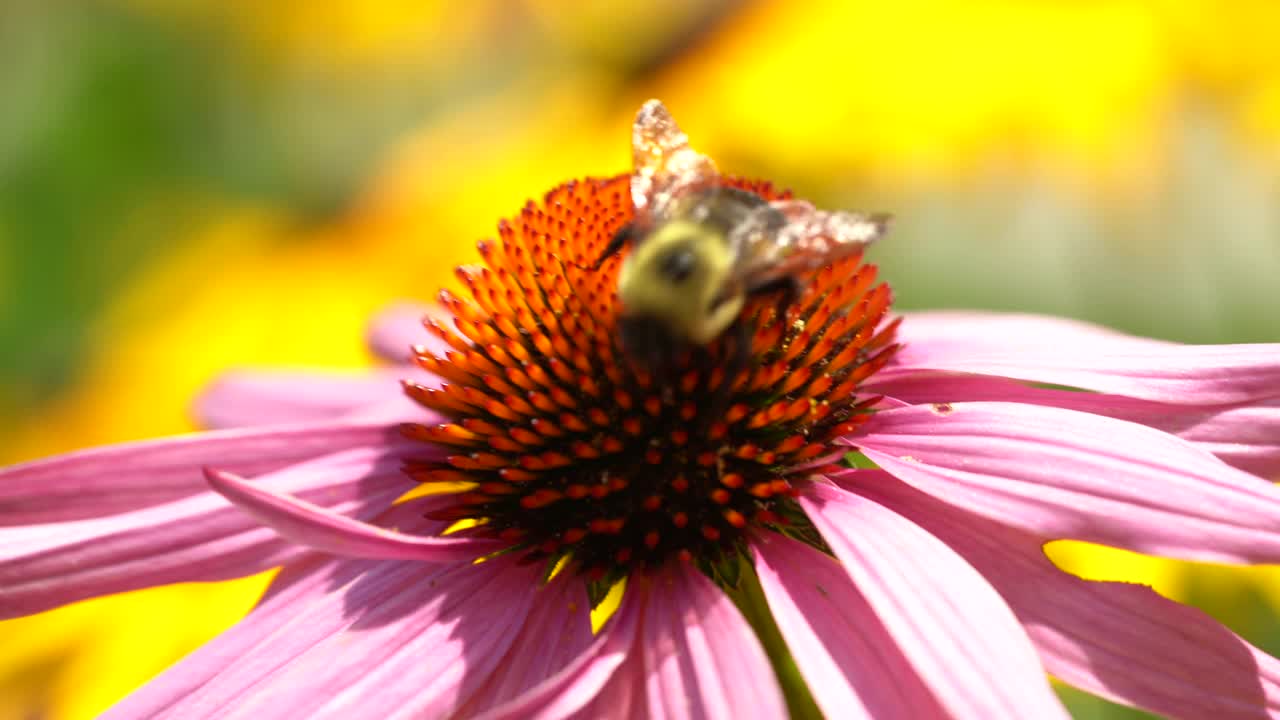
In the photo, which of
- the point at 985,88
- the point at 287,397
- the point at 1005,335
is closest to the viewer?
the point at 1005,335

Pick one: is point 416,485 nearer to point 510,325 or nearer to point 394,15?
point 510,325

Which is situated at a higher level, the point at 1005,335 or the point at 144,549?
the point at 1005,335

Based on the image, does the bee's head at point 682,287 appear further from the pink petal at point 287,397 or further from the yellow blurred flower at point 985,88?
the yellow blurred flower at point 985,88

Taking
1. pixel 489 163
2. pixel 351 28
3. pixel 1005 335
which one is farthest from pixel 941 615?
pixel 351 28

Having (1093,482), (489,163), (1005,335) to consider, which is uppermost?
(489,163)

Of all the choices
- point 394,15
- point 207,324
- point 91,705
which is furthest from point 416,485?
point 394,15

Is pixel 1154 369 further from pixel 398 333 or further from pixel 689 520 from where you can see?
pixel 398 333

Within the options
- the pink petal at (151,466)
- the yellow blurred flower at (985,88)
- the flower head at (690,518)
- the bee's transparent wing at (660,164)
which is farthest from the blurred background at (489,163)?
the bee's transparent wing at (660,164)
